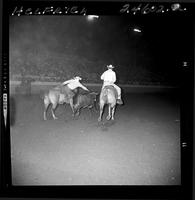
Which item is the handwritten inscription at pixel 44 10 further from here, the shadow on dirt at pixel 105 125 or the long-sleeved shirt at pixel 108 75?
the shadow on dirt at pixel 105 125

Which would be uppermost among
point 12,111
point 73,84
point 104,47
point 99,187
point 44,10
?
point 44,10

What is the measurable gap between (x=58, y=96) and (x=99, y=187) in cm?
54

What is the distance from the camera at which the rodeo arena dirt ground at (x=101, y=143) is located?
1704 millimetres

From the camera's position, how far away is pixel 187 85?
1.71m

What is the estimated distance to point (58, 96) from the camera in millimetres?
1732

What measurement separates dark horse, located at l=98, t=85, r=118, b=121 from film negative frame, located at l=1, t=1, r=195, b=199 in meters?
0.37

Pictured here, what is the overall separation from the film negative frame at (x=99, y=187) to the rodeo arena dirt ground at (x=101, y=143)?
33 millimetres

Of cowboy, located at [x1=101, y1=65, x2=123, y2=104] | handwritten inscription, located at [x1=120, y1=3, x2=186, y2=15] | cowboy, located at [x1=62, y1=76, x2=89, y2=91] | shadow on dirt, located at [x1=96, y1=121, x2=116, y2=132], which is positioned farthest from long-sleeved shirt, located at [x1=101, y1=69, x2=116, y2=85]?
handwritten inscription, located at [x1=120, y1=3, x2=186, y2=15]

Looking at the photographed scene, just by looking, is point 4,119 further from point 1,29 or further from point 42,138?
→ point 1,29

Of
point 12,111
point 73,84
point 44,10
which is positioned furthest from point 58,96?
point 44,10

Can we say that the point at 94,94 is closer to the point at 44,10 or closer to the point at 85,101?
the point at 85,101

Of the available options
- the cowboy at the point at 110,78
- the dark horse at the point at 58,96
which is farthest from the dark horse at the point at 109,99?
the dark horse at the point at 58,96

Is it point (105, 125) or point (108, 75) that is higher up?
point (108, 75)

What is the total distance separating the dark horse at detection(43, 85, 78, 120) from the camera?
Result: 1.72 m
